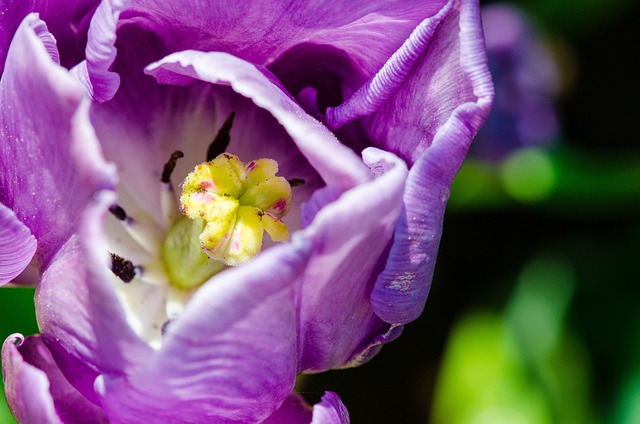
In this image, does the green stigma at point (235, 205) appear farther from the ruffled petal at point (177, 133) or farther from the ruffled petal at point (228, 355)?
the ruffled petal at point (228, 355)

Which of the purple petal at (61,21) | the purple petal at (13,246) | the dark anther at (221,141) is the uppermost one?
the purple petal at (61,21)

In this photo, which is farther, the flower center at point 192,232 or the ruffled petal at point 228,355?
the flower center at point 192,232

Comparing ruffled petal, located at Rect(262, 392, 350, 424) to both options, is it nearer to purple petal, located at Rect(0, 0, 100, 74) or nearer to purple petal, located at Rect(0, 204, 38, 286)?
purple petal, located at Rect(0, 204, 38, 286)

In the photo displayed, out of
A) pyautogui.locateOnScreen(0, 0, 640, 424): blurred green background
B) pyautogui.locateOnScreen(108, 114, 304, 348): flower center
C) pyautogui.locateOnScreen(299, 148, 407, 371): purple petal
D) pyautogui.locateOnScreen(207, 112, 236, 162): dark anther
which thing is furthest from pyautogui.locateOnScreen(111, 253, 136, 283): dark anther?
pyautogui.locateOnScreen(0, 0, 640, 424): blurred green background

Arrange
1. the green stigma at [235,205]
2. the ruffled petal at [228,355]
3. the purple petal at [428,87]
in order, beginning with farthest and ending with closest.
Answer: the green stigma at [235,205]
the purple petal at [428,87]
the ruffled petal at [228,355]

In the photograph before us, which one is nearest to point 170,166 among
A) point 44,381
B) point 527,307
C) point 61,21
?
point 61,21

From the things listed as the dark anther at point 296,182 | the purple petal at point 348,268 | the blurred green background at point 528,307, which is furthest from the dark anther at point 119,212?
the blurred green background at point 528,307

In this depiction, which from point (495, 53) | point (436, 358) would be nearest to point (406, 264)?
point (436, 358)
